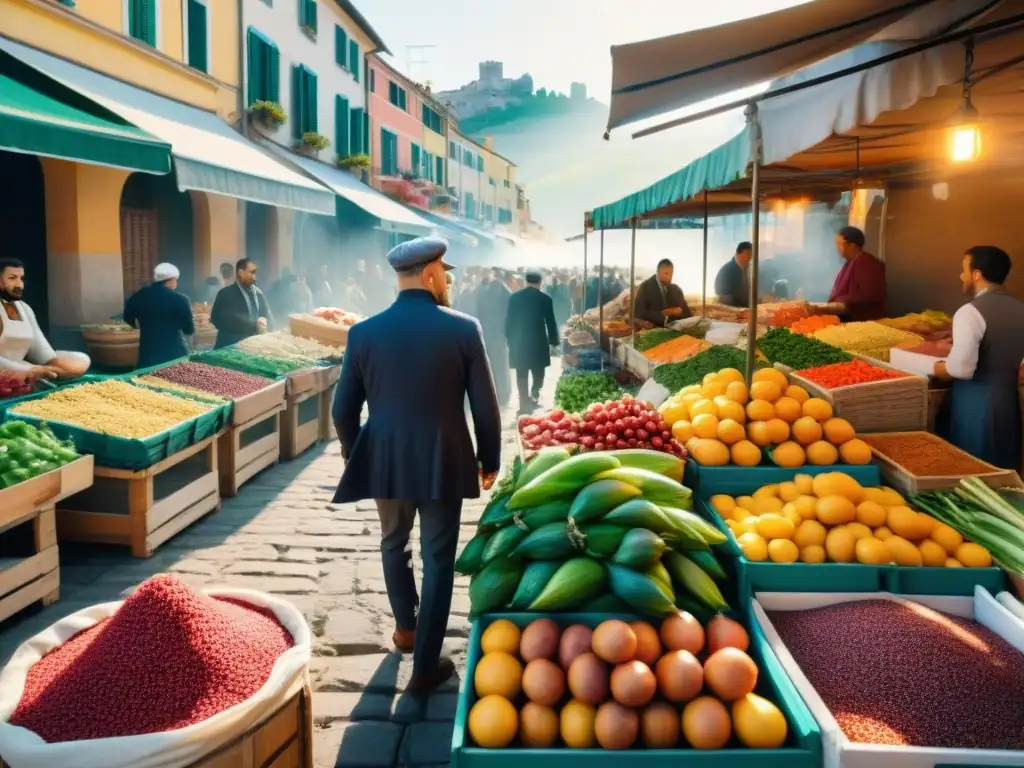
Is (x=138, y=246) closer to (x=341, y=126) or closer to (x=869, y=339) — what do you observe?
(x=869, y=339)

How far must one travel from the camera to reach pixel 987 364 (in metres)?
5.17

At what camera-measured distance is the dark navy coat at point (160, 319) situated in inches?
328

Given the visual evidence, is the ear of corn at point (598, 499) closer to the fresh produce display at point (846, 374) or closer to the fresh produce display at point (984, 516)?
the fresh produce display at point (984, 516)

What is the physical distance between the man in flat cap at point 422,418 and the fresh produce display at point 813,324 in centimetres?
444

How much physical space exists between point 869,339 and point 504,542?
4284 millimetres

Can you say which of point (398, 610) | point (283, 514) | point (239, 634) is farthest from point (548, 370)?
point (239, 634)

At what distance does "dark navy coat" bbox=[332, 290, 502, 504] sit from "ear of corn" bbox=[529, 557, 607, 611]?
92 cm

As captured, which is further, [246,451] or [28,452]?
[246,451]

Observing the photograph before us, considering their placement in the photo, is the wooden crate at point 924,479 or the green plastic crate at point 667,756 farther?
the wooden crate at point 924,479

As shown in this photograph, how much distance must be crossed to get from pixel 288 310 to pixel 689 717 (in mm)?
14692

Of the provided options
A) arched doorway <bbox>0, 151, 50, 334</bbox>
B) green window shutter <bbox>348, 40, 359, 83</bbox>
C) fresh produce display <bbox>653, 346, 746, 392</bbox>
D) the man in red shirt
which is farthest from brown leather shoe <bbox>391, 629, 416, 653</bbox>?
green window shutter <bbox>348, 40, 359, 83</bbox>

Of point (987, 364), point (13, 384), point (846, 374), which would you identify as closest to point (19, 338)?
point (13, 384)

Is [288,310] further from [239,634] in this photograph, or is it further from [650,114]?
[239,634]

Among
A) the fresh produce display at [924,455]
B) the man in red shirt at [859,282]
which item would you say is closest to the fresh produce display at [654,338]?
the man in red shirt at [859,282]
